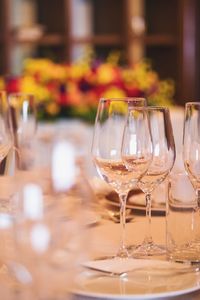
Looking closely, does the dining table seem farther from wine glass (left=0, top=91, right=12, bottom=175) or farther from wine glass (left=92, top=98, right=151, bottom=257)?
wine glass (left=0, top=91, right=12, bottom=175)

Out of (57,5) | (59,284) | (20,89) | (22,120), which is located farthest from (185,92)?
(59,284)

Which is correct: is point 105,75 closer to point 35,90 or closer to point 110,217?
point 35,90

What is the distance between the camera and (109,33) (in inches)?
190

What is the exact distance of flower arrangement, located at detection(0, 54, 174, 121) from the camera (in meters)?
3.05

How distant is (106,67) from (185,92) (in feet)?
4.96

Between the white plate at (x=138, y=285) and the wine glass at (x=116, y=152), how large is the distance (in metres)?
0.11

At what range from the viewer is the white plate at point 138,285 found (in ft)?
2.52

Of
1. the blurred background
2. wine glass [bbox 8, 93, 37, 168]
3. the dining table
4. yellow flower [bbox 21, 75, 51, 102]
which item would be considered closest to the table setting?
the dining table

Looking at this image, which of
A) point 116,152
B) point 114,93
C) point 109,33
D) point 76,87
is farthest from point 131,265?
point 109,33

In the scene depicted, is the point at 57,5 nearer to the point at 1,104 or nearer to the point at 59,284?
the point at 1,104

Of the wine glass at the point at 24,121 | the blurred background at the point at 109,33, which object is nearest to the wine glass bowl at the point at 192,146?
the wine glass at the point at 24,121

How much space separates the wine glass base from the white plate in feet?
0.36

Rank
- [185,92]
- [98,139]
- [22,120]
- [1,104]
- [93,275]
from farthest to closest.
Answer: [185,92], [22,120], [1,104], [98,139], [93,275]

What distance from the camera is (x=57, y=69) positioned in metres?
3.18
